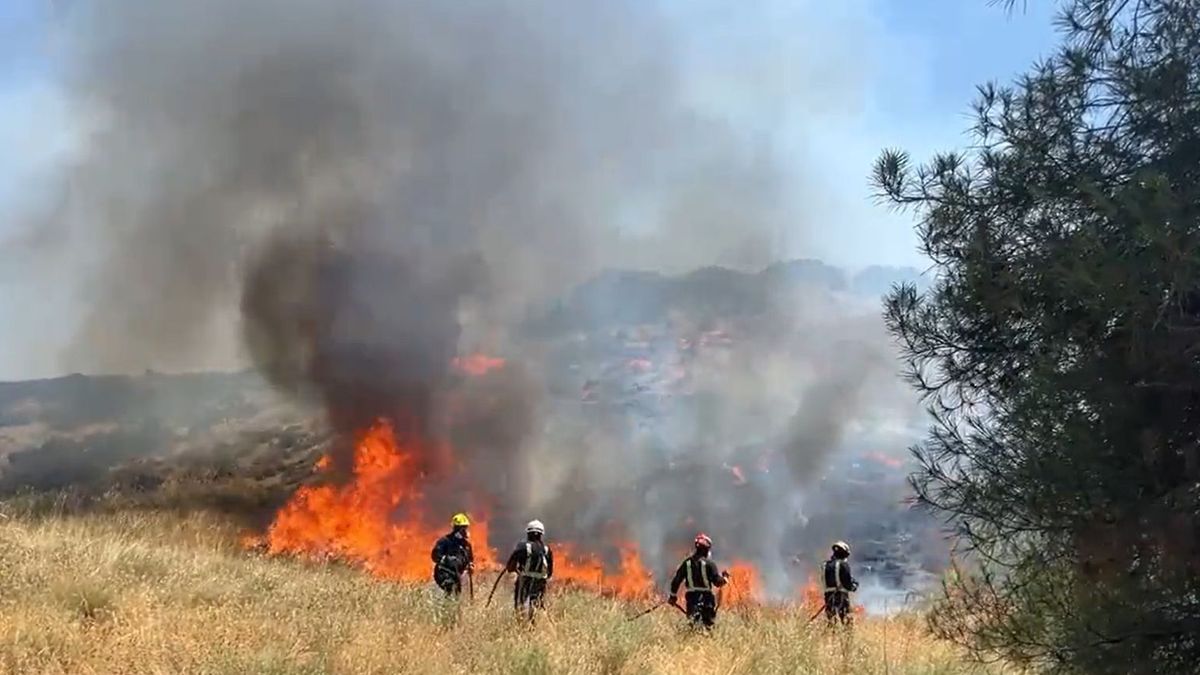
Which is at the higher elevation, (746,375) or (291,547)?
(746,375)

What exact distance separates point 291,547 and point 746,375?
15640 mm

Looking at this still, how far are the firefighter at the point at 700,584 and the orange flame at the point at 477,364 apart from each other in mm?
12673

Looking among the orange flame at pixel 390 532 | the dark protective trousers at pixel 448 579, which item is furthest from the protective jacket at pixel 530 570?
the orange flame at pixel 390 532

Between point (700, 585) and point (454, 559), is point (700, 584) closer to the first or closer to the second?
point (700, 585)

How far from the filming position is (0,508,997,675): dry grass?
5391 mm

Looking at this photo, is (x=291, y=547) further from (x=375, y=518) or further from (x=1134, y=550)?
(x=1134, y=550)

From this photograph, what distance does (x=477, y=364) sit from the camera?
907 inches

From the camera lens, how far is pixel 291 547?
15883 millimetres

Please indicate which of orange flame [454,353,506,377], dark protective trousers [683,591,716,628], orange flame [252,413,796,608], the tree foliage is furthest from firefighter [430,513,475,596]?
orange flame [454,353,506,377]

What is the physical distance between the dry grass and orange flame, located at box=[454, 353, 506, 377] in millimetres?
12177

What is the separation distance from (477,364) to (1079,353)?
66.7 ft

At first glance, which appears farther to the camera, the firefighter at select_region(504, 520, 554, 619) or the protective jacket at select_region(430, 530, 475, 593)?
the protective jacket at select_region(430, 530, 475, 593)

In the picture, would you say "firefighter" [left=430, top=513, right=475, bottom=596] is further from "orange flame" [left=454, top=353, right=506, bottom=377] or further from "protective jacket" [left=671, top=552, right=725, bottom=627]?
"orange flame" [left=454, top=353, right=506, bottom=377]

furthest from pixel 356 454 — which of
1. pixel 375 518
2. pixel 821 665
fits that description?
pixel 821 665
